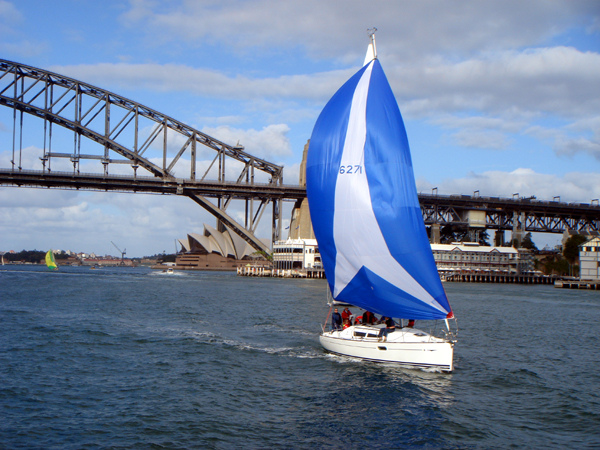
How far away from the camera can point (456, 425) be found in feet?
48.6

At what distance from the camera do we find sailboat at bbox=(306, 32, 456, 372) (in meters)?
19.7

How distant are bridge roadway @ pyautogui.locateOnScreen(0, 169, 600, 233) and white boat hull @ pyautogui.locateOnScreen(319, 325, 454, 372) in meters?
74.0

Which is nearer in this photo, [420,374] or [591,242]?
[420,374]

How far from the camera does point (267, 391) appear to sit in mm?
17375

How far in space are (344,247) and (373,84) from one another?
578 cm

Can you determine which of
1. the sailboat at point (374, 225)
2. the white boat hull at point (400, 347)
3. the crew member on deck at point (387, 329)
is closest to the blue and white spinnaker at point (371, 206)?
the sailboat at point (374, 225)

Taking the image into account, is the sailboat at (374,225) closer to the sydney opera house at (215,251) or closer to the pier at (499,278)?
the pier at (499,278)

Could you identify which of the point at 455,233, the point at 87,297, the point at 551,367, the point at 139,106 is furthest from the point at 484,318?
the point at 455,233

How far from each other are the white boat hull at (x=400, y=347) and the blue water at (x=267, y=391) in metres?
0.38

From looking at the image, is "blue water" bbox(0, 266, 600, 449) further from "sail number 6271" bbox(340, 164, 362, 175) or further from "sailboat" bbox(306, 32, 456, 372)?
"sail number 6271" bbox(340, 164, 362, 175)

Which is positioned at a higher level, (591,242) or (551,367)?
(591,242)

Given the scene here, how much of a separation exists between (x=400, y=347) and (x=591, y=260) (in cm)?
8062

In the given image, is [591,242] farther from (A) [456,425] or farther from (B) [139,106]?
(A) [456,425]

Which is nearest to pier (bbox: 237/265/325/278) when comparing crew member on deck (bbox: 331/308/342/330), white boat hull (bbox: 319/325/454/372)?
crew member on deck (bbox: 331/308/342/330)
